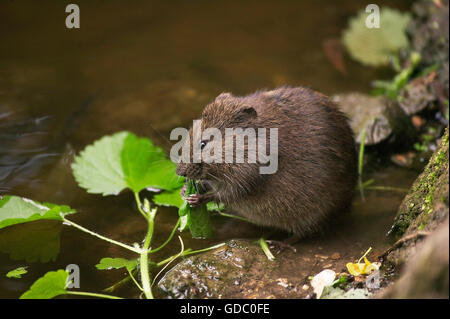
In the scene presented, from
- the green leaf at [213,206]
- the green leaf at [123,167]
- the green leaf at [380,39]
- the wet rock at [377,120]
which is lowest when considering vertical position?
the green leaf at [213,206]

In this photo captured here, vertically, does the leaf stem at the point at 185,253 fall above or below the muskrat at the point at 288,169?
below

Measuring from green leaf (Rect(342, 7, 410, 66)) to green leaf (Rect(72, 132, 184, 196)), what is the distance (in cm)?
379

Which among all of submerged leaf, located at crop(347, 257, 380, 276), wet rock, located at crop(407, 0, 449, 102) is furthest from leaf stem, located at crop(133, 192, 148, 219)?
wet rock, located at crop(407, 0, 449, 102)

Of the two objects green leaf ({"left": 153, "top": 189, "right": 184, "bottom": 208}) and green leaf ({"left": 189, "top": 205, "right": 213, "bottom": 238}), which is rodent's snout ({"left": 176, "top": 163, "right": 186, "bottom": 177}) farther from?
green leaf ({"left": 153, "top": 189, "right": 184, "bottom": 208})

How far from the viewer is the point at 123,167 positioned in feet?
16.5

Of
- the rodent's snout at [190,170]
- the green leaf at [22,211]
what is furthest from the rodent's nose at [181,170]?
the green leaf at [22,211]

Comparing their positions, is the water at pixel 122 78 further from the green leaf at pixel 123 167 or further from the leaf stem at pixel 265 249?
the leaf stem at pixel 265 249

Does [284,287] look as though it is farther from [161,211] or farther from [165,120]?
[165,120]

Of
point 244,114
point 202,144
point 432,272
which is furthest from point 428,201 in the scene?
point 202,144

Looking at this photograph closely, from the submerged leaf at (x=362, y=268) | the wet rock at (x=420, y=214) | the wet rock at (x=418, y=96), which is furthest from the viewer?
the wet rock at (x=418, y=96)

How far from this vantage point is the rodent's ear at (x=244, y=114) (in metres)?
4.35

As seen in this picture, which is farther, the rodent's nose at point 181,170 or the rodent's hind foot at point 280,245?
the rodent's hind foot at point 280,245

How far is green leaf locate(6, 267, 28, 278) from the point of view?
13.3 ft

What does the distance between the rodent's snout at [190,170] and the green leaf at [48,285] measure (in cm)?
117
